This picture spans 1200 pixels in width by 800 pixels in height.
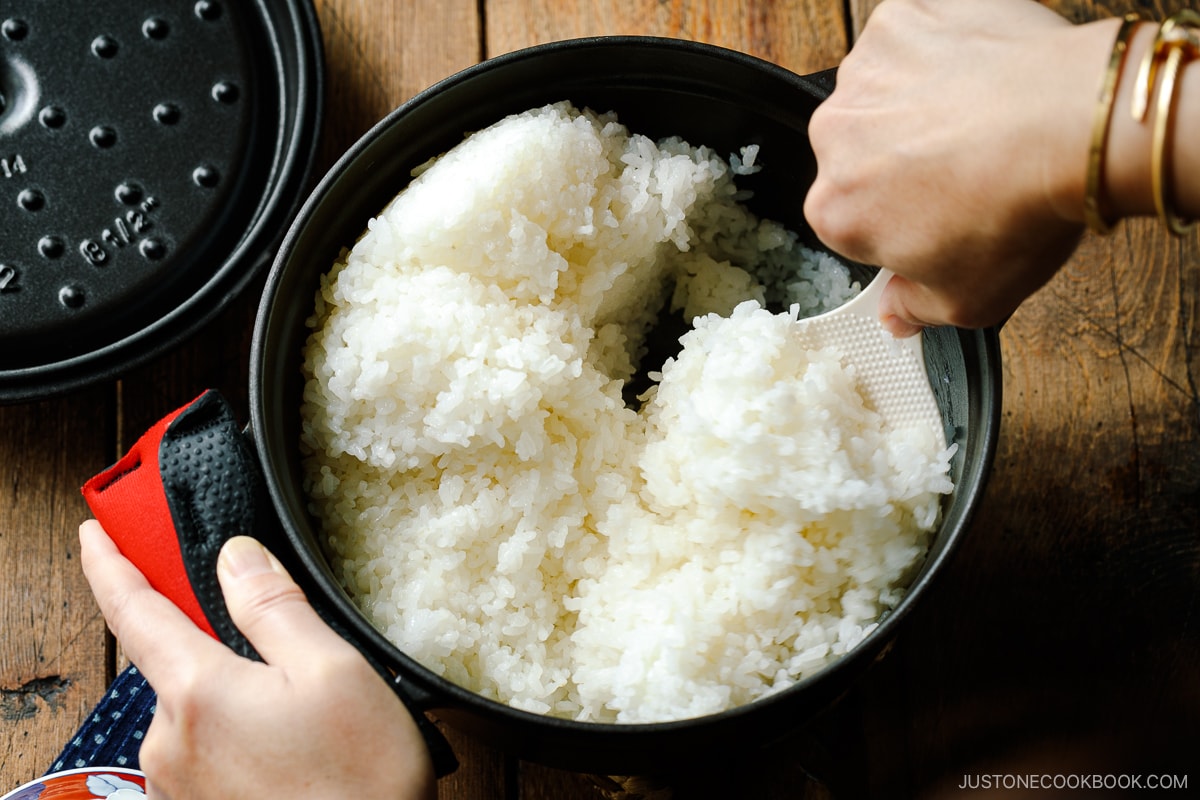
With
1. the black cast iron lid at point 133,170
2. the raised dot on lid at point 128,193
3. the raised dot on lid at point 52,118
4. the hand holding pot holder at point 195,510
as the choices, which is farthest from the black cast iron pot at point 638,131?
the raised dot on lid at point 52,118

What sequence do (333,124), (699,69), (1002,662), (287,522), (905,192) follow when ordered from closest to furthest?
1. (905,192)
2. (287,522)
3. (699,69)
4. (1002,662)
5. (333,124)

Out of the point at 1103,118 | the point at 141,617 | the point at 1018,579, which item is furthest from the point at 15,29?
the point at 1018,579

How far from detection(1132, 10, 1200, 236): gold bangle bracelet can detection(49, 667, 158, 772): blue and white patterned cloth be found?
1.02 metres

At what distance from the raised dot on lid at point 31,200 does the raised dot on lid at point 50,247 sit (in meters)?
0.04

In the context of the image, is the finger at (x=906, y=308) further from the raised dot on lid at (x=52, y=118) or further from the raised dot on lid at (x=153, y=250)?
the raised dot on lid at (x=52, y=118)

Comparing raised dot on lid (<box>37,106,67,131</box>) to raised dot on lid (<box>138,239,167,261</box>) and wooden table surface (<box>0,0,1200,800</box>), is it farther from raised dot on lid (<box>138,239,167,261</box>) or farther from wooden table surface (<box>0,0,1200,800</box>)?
wooden table surface (<box>0,0,1200,800</box>)

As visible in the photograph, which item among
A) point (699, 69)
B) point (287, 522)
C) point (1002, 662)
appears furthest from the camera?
point (1002, 662)

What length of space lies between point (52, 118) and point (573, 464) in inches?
27.8

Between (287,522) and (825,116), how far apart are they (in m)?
0.53

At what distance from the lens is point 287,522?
0.78 m

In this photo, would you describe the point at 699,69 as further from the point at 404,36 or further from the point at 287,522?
the point at 287,522

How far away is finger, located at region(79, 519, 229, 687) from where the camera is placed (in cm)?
71

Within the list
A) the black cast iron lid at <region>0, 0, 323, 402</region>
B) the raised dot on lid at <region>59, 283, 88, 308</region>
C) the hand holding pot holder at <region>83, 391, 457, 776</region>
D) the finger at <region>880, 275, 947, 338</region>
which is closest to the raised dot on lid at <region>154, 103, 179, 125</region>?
the black cast iron lid at <region>0, 0, 323, 402</region>

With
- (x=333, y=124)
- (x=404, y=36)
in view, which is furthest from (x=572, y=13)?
(x=333, y=124)
